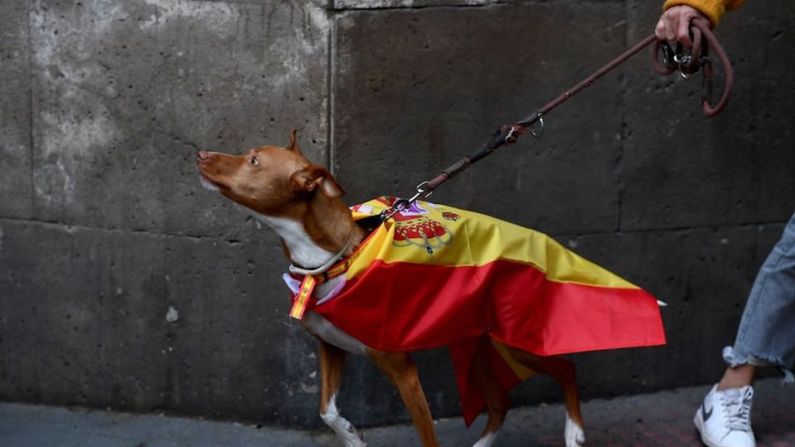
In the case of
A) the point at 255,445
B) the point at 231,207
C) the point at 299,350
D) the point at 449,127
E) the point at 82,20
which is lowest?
the point at 255,445

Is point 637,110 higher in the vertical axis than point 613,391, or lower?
higher

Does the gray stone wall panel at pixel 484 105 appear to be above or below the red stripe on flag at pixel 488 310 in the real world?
above

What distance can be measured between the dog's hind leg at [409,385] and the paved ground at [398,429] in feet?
2.76

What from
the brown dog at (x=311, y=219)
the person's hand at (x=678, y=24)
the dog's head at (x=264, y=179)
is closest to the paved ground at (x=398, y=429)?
the brown dog at (x=311, y=219)

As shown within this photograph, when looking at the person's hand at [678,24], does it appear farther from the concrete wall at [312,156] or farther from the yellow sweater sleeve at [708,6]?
the concrete wall at [312,156]

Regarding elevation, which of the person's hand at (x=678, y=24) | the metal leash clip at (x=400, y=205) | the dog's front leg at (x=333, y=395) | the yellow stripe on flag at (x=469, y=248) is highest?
the person's hand at (x=678, y=24)

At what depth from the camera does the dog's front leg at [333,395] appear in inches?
177

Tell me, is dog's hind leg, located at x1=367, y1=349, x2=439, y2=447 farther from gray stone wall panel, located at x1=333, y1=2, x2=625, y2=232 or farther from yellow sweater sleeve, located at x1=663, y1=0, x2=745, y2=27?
yellow sweater sleeve, located at x1=663, y1=0, x2=745, y2=27

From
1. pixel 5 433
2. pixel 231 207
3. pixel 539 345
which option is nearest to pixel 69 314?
pixel 5 433

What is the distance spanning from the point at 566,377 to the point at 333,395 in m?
0.91

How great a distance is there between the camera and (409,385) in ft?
14.4

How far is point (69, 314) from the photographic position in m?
5.57

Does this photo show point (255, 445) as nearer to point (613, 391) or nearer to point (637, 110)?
point (613, 391)

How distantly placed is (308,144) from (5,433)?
1.72 m
